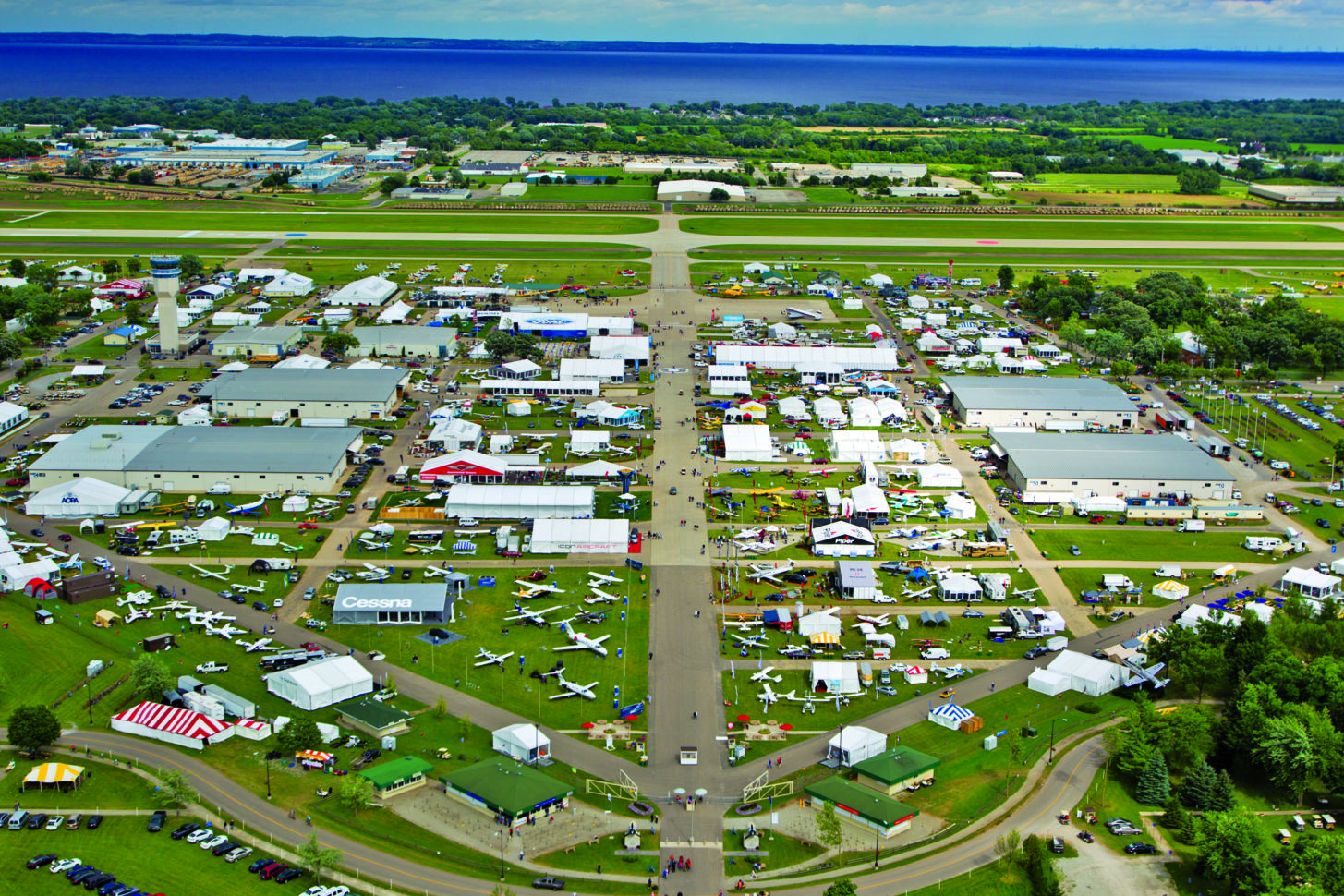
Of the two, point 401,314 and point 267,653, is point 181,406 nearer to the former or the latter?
point 401,314

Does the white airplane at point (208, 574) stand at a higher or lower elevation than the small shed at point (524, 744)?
higher

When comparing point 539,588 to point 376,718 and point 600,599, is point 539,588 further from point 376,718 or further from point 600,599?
point 376,718

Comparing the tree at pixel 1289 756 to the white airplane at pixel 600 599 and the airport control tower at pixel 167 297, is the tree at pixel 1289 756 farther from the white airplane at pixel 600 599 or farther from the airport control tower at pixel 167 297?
the airport control tower at pixel 167 297

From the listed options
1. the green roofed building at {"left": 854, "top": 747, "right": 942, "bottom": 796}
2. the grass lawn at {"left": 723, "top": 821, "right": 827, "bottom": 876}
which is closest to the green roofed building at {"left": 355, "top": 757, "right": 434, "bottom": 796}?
the grass lawn at {"left": 723, "top": 821, "right": 827, "bottom": 876}

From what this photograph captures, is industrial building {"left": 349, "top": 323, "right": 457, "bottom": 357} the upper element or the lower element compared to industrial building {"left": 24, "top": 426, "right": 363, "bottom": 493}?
upper

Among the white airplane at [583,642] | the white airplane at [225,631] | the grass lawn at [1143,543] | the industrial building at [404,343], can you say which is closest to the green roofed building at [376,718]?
the white airplane at [583,642]

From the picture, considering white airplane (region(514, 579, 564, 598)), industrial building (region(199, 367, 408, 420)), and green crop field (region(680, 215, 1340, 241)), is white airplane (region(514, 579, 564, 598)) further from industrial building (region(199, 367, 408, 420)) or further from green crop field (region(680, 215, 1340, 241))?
green crop field (region(680, 215, 1340, 241))

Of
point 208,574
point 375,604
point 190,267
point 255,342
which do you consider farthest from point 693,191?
point 375,604
